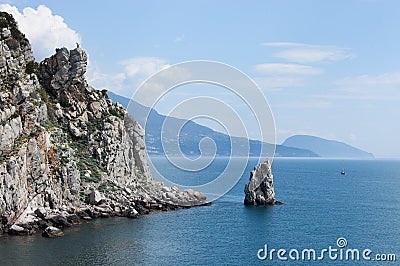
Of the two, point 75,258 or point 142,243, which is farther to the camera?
point 142,243

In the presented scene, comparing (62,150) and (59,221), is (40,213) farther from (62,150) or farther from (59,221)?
(62,150)

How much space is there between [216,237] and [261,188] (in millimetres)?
37034

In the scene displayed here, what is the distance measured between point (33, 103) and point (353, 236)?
60559 millimetres

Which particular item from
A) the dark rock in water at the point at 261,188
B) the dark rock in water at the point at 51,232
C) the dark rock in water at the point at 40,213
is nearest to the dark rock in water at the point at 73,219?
the dark rock in water at the point at 40,213

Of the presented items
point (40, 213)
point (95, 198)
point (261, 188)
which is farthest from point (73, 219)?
point (261, 188)

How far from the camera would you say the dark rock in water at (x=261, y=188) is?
105 meters

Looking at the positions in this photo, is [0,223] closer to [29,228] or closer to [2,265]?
[29,228]

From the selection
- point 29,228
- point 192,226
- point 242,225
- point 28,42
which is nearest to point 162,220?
point 192,226

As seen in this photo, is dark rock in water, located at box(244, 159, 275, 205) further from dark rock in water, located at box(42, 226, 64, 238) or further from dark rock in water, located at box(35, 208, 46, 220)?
dark rock in water, located at box(42, 226, 64, 238)

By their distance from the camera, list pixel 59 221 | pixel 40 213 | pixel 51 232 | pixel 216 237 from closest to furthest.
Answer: pixel 51 232, pixel 216 237, pixel 40 213, pixel 59 221

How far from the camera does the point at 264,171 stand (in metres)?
104

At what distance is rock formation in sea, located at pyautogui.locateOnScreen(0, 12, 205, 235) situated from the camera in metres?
74.2

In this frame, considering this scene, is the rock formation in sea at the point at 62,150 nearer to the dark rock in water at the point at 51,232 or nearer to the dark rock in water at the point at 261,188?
the dark rock in water at the point at 51,232

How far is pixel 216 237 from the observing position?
72.0m
